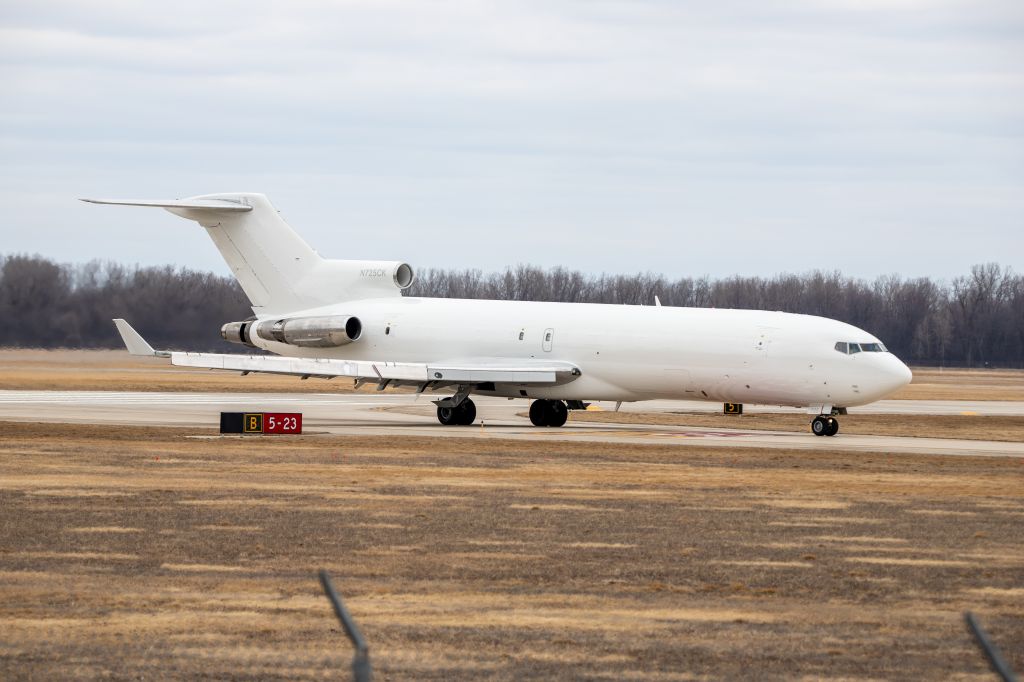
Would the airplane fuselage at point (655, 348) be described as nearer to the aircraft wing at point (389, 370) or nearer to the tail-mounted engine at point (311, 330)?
the tail-mounted engine at point (311, 330)

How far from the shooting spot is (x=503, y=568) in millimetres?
16672

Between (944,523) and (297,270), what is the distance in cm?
3073

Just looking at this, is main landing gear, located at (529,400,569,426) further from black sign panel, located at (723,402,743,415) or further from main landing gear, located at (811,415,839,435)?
black sign panel, located at (723,402,743,415)

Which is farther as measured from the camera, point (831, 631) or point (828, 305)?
point (828, 305)

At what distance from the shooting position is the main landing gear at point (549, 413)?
1756 inches

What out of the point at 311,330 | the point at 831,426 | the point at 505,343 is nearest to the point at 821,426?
the point at 831,426

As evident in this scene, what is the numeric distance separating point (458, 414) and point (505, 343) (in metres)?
2.42

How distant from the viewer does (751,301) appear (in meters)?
146

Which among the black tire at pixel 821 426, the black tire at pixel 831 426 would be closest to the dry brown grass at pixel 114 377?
the black tire at pixel 821 426

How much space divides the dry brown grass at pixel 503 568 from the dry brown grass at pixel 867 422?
15822 millimetres

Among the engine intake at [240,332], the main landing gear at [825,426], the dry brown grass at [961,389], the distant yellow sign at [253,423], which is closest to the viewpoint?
the distant yellow sign at [253,423]

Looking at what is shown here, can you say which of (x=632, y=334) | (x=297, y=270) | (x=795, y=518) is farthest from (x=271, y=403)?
(x=795, y=518)

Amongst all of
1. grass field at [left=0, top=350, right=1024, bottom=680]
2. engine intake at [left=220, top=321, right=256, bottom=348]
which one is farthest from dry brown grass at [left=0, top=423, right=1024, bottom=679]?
engine intake at [left=220, top=321, right=256, bottom=348]

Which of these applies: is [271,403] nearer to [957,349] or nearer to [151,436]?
[151,436]
